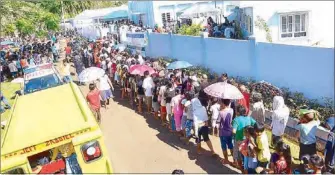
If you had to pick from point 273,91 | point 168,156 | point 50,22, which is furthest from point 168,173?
point 50,22

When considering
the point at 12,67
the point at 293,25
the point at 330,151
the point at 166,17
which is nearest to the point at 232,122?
the point at 330,151

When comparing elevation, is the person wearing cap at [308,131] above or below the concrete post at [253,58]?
below

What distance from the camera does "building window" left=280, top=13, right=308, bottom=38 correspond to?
1603cm

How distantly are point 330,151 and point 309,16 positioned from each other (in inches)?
442

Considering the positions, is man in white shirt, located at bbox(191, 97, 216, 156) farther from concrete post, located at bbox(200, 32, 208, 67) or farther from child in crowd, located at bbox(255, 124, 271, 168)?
concrete post, located at bbox(200, 32, 208, 67)

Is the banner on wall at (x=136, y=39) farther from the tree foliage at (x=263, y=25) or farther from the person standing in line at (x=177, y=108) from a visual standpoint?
the person standing in line at (x=177, y=108)

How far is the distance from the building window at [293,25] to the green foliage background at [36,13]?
1097cm

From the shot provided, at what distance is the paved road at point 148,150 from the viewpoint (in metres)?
7.64

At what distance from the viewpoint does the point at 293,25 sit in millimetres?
16203

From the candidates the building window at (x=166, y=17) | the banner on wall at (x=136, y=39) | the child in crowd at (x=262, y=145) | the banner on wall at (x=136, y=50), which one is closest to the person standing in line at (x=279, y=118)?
the child in crowd at (x=262, y=145)

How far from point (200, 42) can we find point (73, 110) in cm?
959

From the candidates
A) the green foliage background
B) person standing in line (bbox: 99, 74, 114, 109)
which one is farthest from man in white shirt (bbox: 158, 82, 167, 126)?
the green foliage background

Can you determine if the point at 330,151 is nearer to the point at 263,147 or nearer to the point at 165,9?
the point at 263,147

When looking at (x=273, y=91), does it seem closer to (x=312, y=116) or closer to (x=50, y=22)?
(x=312, y=116)
